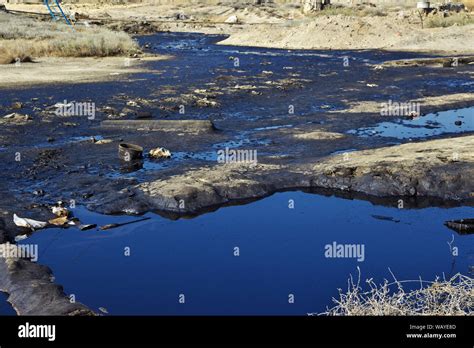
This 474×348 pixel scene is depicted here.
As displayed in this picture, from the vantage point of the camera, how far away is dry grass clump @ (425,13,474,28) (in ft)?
132

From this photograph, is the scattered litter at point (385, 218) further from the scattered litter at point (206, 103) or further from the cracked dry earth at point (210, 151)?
the scattered litter at point (206, 103)

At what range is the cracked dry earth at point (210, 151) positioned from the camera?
9.83 meters

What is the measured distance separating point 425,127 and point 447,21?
2808 cm

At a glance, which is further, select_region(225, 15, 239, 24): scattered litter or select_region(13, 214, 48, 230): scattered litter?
select_region(225, 15, 239, 24): scattered litter

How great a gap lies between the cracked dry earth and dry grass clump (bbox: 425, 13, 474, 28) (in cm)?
1855

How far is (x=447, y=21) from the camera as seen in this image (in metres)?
40.8

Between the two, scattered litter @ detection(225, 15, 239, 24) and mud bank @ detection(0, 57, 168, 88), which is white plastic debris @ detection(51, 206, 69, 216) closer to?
mud bank @ detection(0, 57, 168, 88)

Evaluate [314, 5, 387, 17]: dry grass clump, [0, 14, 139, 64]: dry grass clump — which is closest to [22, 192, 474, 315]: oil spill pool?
[0, 14, 139, 64]: dry grass clump

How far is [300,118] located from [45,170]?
707 cm

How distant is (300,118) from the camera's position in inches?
650

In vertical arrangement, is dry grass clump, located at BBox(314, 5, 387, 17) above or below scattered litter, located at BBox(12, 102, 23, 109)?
above
